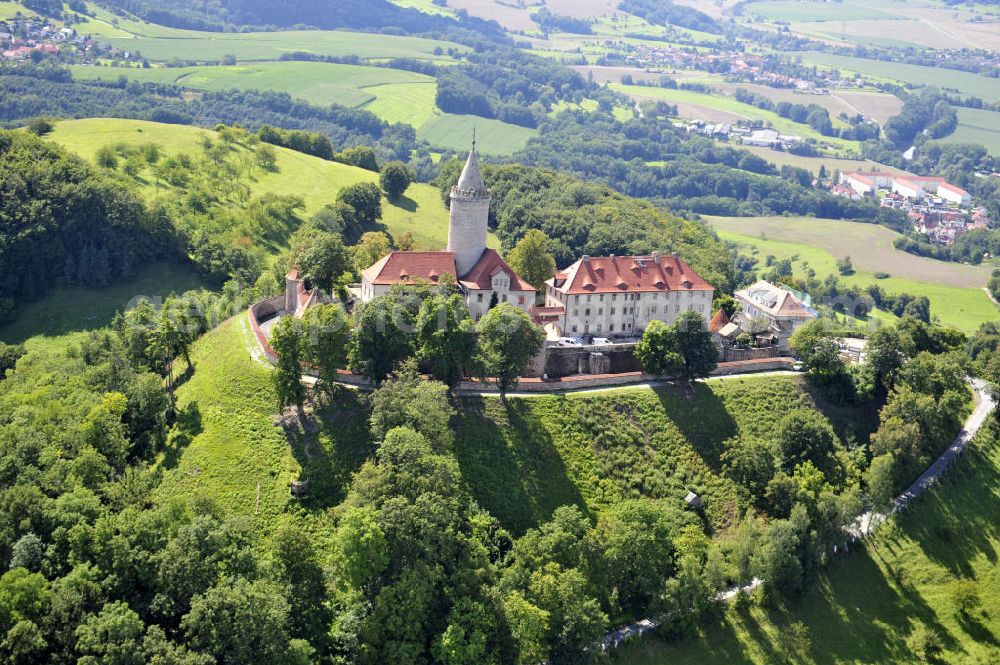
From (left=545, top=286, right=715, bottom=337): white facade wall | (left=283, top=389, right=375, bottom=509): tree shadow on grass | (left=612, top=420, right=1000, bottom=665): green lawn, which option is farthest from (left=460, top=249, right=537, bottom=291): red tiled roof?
(left=612, top=420, right=1000, bottom=665): green lawn

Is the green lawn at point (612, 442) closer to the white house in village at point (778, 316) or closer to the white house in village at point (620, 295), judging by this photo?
the white house in village at point (778, 316)

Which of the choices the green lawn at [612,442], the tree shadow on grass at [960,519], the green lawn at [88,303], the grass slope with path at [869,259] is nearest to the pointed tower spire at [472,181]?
the green lawn at [612,442]

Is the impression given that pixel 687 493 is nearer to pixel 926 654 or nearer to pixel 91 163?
pixel 926 654

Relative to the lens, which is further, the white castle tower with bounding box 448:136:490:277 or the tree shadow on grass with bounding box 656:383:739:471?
the white castle tower with bounding box 448:136:490:277

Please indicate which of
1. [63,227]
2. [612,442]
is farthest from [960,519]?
[63,227]

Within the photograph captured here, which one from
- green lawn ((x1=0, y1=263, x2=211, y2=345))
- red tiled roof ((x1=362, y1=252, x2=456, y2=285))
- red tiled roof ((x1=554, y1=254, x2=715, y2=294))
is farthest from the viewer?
green lawn ((x1=0, y1=263, x2=211, y2=345))

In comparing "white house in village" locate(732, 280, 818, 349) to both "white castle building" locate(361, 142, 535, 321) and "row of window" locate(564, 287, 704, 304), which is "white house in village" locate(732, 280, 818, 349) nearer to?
"row of window" locate(564, 287, 704, 304)
